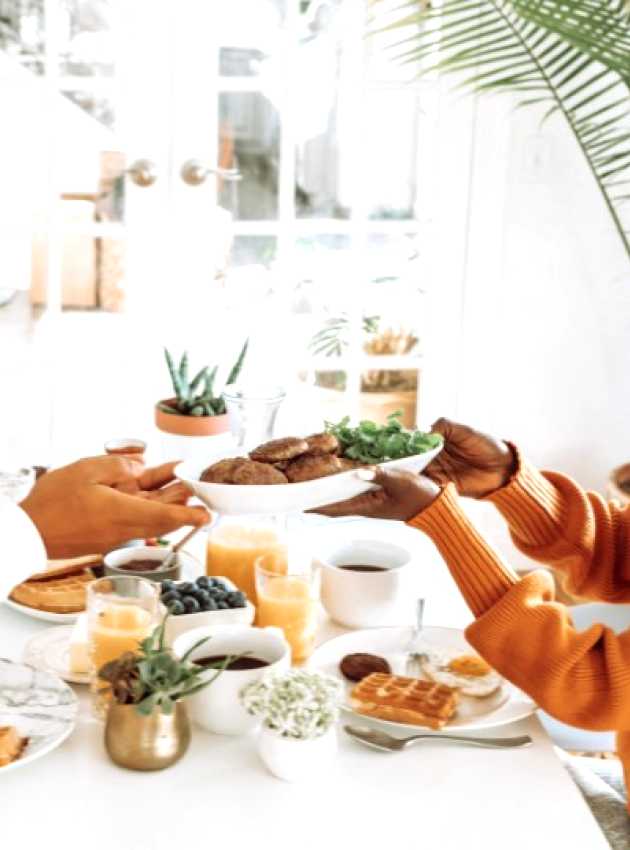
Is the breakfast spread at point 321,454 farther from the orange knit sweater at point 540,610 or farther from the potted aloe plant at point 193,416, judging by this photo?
the potted aloe plant at point 193,416

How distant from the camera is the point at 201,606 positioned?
1.51 meters

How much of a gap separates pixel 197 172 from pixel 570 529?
185 cm

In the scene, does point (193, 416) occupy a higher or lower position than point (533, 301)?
lower

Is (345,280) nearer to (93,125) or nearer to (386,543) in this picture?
(93,125)

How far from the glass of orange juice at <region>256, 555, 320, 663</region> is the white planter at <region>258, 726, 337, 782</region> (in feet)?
0.86

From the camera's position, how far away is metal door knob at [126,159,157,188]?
3.29 metres

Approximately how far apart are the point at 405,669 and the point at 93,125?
7.11 ft

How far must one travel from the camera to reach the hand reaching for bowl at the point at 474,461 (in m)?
1.79

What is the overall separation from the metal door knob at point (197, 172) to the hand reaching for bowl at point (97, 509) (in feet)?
5.75

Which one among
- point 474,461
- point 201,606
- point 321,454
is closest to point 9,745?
point 201,606

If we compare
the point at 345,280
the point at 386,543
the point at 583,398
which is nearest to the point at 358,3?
the point at 345,280

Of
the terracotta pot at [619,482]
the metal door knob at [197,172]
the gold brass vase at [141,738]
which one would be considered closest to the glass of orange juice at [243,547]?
the gold brass vase at [141,738]

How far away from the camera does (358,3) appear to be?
3277 mm

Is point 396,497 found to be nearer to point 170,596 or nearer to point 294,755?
point 170,596
